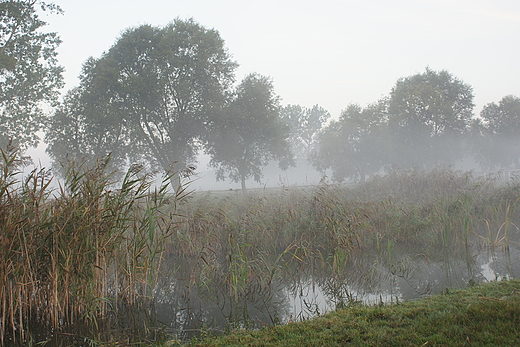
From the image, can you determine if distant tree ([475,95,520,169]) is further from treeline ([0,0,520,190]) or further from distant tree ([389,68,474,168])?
treeline ([0,0,520,190])

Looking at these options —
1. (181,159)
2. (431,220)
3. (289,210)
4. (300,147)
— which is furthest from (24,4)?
(300,147)

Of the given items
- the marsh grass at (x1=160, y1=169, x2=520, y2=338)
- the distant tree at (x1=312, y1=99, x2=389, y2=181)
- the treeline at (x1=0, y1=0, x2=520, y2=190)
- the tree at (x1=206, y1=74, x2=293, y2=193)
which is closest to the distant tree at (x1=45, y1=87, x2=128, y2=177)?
the treeline at (x1=0, y1=0, x2=520, y2=190)

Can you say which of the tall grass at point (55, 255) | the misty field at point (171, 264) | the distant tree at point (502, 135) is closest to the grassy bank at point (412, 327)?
the misty field at point (171, 264)

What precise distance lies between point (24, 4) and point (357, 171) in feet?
104

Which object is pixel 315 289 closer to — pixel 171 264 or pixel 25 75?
pixel 171 264

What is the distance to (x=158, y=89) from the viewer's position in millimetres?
21844

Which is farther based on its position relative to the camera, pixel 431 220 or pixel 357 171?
pixel 357 171

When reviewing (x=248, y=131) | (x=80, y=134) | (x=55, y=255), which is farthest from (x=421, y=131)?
(x=55, y=255)

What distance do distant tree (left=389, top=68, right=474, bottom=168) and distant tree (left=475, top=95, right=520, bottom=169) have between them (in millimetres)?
5061

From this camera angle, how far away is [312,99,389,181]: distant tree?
3522 cm

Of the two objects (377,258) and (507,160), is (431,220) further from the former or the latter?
(507,160)

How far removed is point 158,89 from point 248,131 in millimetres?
6939

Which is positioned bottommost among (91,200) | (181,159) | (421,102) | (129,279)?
(129,279)

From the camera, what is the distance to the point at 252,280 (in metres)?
6.20
